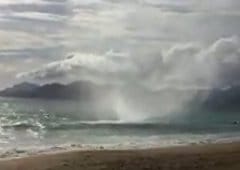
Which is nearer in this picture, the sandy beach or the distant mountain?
the sandy beach

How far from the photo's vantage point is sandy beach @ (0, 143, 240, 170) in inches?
935

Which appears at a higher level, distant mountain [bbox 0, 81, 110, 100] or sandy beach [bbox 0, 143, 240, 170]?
distant mountain [bbox 0, 81, 110, 100]

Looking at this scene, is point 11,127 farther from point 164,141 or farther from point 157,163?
point 157,163

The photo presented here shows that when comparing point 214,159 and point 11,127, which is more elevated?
point 11,127

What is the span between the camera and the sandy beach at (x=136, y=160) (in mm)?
23750

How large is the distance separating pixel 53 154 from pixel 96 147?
4.71 m

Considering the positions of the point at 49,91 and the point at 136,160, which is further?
the point at 49,91

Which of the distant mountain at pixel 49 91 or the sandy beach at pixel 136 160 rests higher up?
the distant mountain at pixel 49 91

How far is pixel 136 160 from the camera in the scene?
84.8ft

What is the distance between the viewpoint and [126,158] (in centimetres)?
2705

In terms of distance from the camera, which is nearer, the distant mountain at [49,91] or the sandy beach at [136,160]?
the sandy beach at [136,160]

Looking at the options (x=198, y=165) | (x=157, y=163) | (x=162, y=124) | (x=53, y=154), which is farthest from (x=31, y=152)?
(x=162, y=124)

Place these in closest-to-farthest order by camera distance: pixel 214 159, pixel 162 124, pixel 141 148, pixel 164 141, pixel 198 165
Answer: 1. pixel 198 165
2. pixel 214 159
3. pixel 141 148
4. pixel 164 141
5. pixel 162 124

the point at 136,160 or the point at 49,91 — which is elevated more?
the point at 49,91
